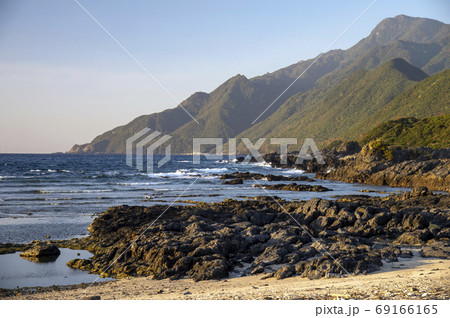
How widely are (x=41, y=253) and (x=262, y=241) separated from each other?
832cm

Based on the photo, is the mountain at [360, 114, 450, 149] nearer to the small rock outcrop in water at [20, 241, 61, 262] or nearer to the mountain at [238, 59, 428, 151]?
the mountain at [238, 59, 428, 151]

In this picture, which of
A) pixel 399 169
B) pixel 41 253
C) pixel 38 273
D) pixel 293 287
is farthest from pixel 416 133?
pixel 38 273

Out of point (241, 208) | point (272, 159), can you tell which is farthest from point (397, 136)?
point (241, 208)

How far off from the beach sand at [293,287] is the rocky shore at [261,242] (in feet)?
1.70

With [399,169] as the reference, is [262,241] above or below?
below

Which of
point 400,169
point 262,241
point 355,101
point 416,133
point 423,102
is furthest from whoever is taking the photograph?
point 355,101

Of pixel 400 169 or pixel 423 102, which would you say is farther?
pixel 423 102

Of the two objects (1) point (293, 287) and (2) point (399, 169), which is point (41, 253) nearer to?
(1) point (293, 287)

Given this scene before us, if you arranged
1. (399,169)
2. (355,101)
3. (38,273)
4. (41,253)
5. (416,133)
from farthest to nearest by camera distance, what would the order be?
(355,101) < (416,133) < (399,169) < (41,253) < (38,273)

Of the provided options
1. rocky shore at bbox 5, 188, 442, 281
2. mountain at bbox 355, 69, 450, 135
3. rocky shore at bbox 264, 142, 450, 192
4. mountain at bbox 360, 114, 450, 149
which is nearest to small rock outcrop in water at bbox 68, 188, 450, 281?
rocky shore at bbox 5, 188, 442, 281

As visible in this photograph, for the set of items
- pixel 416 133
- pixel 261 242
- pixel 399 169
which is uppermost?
pixel 416 133

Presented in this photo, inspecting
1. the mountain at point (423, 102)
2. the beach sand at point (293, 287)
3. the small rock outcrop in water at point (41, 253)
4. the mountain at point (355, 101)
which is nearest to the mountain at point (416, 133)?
the mountain at point (423, 102)

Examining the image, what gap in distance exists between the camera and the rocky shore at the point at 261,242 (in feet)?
39.6

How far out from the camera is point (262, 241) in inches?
598
